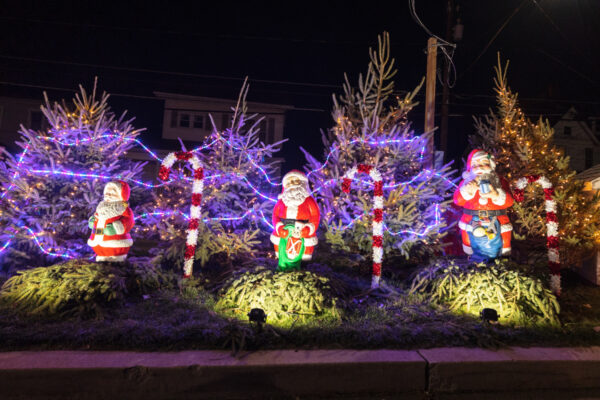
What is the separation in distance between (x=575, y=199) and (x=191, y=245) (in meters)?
6.84

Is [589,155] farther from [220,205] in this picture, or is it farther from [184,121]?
[220,205]

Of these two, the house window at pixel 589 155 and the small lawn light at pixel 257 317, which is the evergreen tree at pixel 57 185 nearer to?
the small lawn light at pixel 257 317

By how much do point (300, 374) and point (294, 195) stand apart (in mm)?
2563

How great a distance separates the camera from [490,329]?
3588mm

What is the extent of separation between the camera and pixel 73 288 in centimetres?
409

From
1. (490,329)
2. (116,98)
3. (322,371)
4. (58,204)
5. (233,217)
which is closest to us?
(322,371)

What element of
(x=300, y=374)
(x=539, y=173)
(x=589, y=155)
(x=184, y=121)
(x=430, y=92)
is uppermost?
(x=589, y=155)

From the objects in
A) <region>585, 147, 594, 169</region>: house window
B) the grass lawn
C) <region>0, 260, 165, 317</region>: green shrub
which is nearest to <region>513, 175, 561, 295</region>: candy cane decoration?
the grass lawn

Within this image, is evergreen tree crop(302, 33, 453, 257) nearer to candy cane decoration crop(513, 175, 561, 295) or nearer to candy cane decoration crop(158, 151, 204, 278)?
candy cane decoration crop(513, 175, 561, 295)

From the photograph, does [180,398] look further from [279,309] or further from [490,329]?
[490,329]

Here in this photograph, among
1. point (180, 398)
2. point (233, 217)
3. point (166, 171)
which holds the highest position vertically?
point (166, 171)

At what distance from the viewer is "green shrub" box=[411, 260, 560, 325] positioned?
13.4 ft

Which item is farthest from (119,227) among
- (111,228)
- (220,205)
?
(220,205)

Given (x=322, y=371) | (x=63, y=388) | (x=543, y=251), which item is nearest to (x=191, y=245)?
(x=63, y=388)
